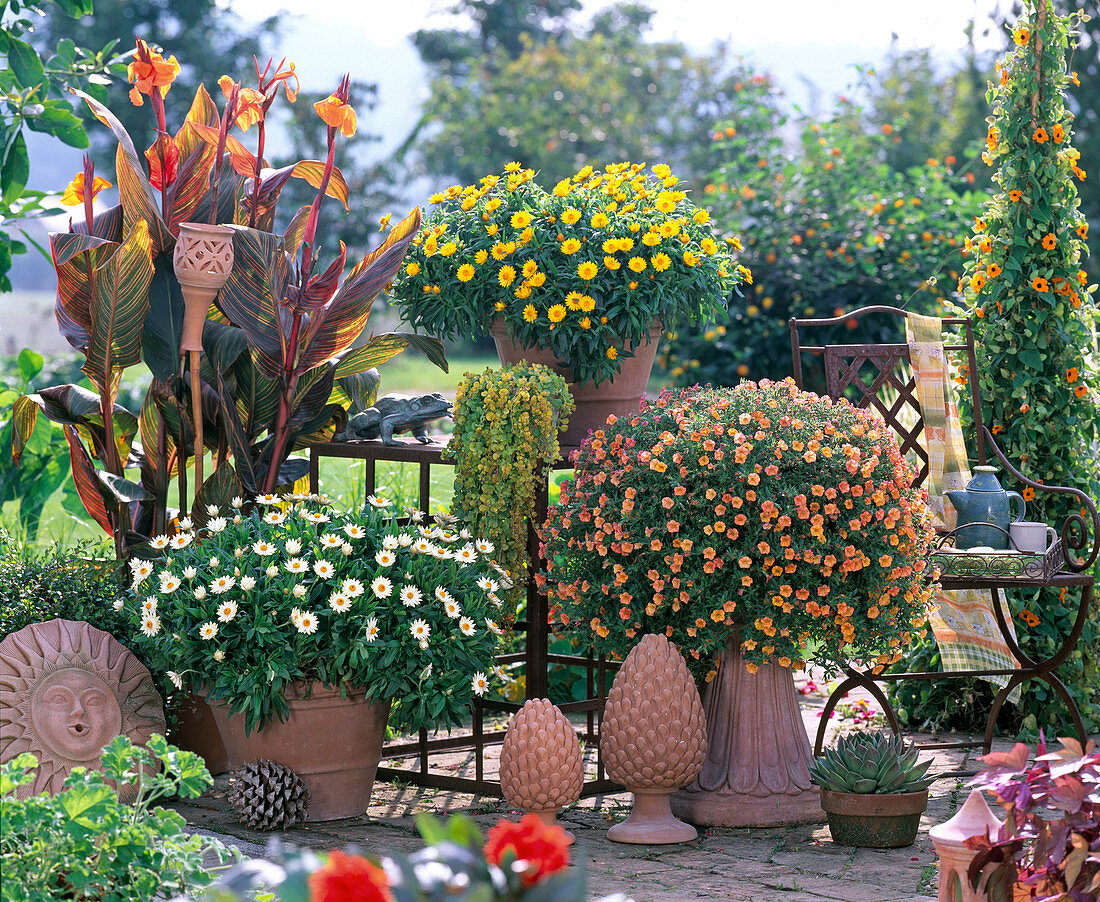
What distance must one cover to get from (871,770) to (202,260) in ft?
8.16

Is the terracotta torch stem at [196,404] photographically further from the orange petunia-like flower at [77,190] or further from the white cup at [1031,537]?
the white cup at [1031,537]

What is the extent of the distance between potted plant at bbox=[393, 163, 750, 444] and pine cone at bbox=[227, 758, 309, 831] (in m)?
1.41

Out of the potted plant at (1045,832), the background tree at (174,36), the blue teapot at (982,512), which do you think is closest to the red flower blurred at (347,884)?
the potted plant at (1045,832)

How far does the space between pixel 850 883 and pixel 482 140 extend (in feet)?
63.7

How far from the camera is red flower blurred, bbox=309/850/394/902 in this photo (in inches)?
52.6

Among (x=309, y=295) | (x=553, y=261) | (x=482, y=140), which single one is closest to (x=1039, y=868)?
(x=553, y=261)

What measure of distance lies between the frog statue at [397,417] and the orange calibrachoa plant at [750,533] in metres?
0.74

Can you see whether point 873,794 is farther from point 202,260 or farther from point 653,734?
point 202,260

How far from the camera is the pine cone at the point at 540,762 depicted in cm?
355

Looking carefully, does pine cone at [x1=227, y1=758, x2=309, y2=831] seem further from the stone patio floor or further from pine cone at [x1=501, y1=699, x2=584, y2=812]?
pine cone at [x1=501, y1=699, x2=584, y2=812]

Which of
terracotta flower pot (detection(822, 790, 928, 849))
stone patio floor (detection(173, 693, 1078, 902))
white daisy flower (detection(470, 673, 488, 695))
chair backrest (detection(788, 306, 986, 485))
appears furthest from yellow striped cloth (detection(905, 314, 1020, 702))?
white daisy flower (detection(470, 673, 488, 695))

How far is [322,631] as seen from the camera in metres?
3.64

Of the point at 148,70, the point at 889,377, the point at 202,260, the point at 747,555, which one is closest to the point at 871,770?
the point at 747,555

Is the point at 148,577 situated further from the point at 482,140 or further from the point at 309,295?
the point at 482,140
